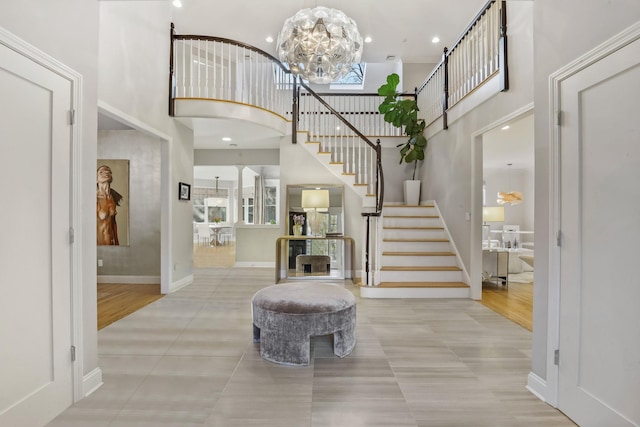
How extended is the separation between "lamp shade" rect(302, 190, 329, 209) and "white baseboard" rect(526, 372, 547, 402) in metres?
3.85

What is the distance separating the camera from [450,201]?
5.12 m

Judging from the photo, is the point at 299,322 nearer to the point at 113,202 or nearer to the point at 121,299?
the point at 121,299

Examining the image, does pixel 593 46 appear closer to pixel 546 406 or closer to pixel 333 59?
pixel 333 59

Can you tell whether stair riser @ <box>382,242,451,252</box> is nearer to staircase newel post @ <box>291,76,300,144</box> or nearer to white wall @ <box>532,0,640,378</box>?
staircase newel post @ <box>291,76,300,144</box>

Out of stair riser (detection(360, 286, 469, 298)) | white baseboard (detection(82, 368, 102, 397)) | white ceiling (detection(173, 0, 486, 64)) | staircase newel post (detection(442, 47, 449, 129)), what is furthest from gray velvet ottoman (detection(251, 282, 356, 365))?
white ceiling (detection(173, 0, 486, 64))

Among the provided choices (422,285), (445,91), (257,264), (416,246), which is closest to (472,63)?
(445,91)

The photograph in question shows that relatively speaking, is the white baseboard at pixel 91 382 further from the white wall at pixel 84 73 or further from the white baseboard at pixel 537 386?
the white baseboard at pixel 537 386

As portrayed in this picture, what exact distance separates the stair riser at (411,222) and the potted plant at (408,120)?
0.80 metres

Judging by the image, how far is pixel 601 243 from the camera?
5.40 ft

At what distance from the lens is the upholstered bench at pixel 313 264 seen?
5.75 m

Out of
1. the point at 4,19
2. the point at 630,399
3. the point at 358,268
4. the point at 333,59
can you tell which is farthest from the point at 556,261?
the point at 358,268

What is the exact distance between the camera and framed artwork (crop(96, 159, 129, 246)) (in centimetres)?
516

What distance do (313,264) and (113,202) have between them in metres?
3.61

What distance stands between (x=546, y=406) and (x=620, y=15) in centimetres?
224
